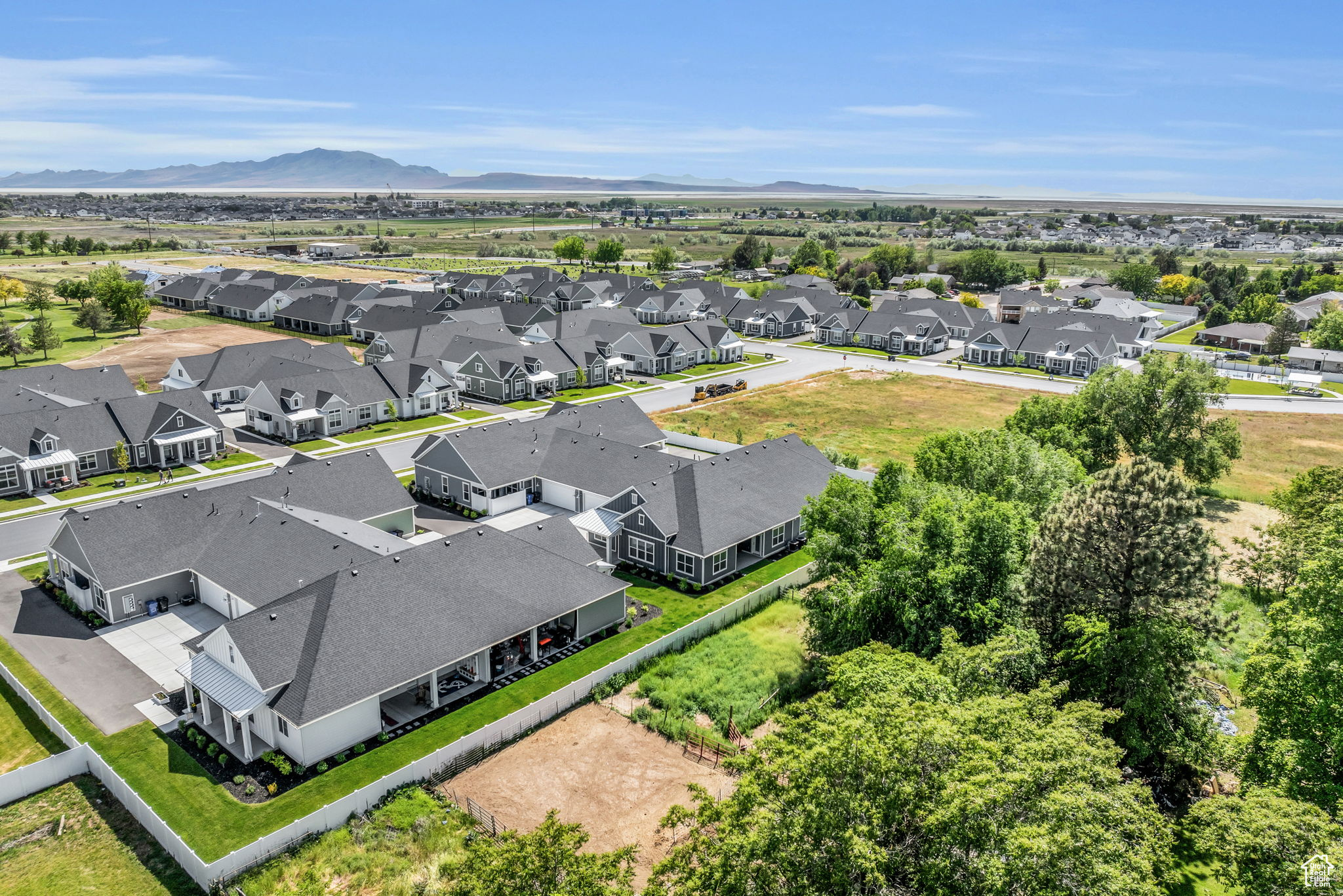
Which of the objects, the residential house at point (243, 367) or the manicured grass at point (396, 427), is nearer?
the manicured grass at point (396, 427)

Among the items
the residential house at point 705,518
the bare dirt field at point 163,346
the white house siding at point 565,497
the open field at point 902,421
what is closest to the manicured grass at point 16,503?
the white house siding at point 565,497

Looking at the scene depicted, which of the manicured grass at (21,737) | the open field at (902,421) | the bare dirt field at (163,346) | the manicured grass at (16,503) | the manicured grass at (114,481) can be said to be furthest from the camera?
the bare dirt field at (163,346)

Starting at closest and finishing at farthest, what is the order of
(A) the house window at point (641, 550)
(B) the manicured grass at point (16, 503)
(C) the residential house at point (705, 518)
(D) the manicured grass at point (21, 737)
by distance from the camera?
(D) the manicured grass at point (21, 737), (C) the residential house at point (705, 518), (A) the house window at point (641, 550), (B) the manicured grass at point (16, 503)

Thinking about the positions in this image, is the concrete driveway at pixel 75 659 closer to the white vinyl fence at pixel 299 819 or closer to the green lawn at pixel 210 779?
the green lawn at pixel 210 779

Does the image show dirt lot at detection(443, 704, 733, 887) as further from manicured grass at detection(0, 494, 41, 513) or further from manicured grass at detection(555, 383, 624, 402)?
manicured grass at detection(555, 383, 624, 402)

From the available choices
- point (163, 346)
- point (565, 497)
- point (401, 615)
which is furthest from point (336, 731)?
point (163, 346)
